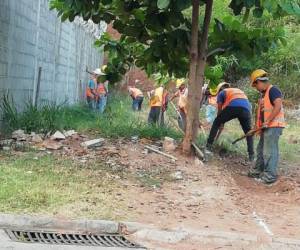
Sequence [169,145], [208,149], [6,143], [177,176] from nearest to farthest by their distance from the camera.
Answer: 1. [177,176]
2. [6,143]
3. [169,145]
4. [208,149]

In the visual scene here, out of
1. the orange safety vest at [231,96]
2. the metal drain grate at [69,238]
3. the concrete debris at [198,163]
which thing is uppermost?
the orange safety vest at [231,96]

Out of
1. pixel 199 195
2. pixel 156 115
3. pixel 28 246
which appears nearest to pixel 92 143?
pixel 199 195

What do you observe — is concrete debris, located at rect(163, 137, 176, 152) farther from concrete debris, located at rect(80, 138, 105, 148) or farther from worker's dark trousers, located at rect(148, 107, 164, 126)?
worker's dark trousers, located at rect(148, 107, 164, 126)

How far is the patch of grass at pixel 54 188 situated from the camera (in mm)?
5855

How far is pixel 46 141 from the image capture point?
866 centimetres

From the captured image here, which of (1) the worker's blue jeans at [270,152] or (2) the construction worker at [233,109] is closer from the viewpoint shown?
(1) the worker's blue jeans at [270,152]

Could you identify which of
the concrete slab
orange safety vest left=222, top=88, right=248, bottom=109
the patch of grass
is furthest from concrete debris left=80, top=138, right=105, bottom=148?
the concrete slab

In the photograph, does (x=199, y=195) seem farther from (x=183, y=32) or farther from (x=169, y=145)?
(x=183, y=32)

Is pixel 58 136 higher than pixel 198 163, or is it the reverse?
pixel 58 136

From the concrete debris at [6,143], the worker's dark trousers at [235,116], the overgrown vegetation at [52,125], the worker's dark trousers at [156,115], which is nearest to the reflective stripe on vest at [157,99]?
the worker's dark trousers at [156,115]

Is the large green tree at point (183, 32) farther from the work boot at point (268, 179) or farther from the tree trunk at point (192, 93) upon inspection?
the work boot at point (268, 179)

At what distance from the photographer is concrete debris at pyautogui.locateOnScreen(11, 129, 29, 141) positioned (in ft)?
28.5

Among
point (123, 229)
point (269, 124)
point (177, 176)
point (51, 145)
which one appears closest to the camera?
point (123, 229)

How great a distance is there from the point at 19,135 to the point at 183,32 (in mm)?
2809
